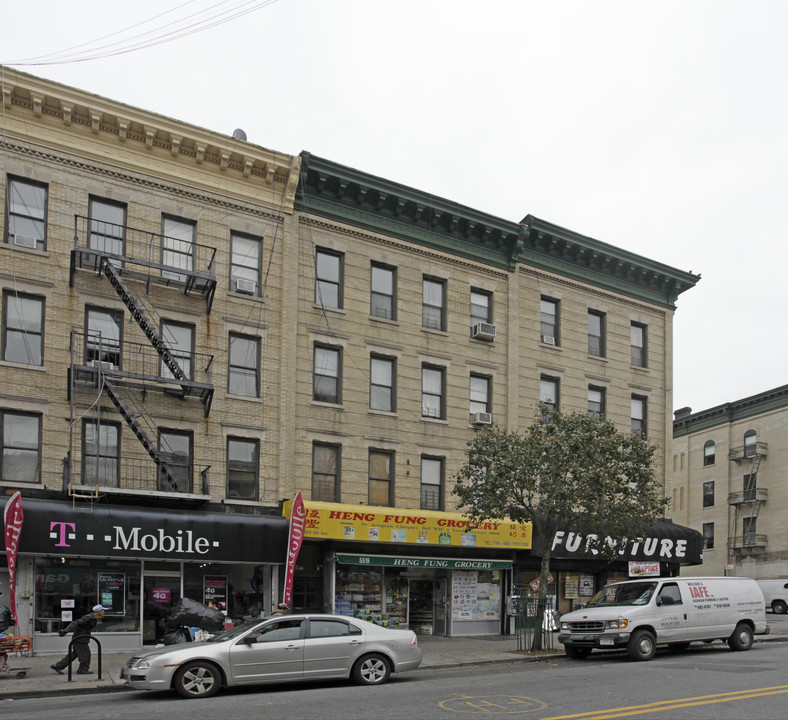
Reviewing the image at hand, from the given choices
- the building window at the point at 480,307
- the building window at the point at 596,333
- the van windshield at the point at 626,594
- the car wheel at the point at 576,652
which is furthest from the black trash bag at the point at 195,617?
the building window at the point at 596,333

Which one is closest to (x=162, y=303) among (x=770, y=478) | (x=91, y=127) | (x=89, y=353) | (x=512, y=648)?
(x=89, y=353)

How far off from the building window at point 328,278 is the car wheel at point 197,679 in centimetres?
1295

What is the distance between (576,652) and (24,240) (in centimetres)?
1595

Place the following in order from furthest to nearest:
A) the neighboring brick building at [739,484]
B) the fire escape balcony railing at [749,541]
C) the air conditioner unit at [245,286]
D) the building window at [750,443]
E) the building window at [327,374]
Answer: the building window at [750,443]
the neighboring brick building at [739,484]
the fire escape balcony railing at [749,541]
the building window at [327,374]
the air conditioner unit at [245,286]

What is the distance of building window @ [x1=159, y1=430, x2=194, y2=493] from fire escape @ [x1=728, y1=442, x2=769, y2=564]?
39.2 m

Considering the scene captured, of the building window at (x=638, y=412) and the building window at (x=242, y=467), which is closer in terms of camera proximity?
the building window at (x=242, y=467)

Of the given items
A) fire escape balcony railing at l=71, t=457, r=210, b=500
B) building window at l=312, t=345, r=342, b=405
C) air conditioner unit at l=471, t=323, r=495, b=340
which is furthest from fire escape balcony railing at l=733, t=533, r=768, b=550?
fire escape balcony railing at l=71, t=457, r=210, b=500

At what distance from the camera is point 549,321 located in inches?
1203

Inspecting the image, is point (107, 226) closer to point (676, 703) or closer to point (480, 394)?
point (480, 394)

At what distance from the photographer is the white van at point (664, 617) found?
61.2 ft

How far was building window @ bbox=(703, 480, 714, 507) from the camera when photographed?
184ft

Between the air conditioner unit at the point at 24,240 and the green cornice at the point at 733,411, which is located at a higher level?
the air conditioner unit at the point at 24,240

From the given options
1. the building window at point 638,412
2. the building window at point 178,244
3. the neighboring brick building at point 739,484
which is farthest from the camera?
the neighboring brick building at point 739,484

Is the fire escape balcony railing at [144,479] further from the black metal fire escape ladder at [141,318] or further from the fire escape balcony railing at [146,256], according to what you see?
the fire escape balcony railing at [146,256]
